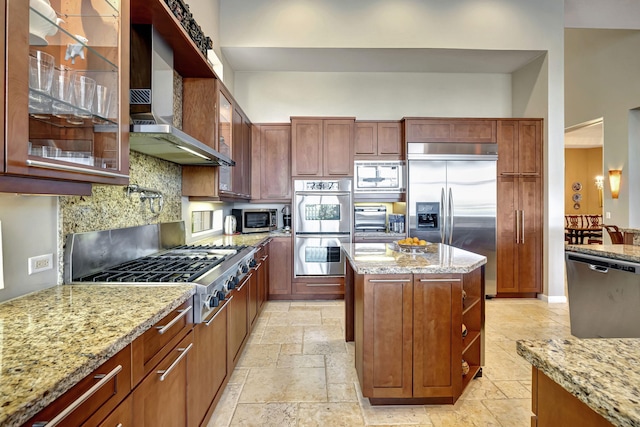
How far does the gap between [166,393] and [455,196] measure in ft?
13.5

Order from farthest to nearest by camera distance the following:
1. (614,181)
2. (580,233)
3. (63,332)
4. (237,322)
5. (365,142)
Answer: (580,233)
(614,181)
(365,142)
(237,322)
(63,332)

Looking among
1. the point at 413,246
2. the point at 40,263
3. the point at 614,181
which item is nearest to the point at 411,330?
the point at 413,246

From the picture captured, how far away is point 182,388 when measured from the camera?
4.66 feet

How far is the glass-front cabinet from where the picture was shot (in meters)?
0.93

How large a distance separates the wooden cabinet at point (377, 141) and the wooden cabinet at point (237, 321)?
2595 millimetres

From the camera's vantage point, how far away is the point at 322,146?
4441mm

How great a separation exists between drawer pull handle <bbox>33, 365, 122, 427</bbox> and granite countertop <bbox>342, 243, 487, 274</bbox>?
135 centimetres

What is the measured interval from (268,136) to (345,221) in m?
1.69

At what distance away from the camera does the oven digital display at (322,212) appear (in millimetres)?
4371

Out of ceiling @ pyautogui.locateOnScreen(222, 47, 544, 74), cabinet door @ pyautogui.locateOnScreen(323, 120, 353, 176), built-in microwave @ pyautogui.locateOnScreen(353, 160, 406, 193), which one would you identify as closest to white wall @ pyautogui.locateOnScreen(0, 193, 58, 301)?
cabinet door @ pyautogui.locateOnScreen(323, 120, 353, 176)

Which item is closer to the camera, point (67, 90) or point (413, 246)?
point (67, 90)

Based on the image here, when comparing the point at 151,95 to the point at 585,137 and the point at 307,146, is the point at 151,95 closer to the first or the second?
the point at 307,146

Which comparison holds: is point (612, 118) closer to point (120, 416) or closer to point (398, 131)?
point (398, 131)

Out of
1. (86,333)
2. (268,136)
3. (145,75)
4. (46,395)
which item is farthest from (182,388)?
(268,136)
